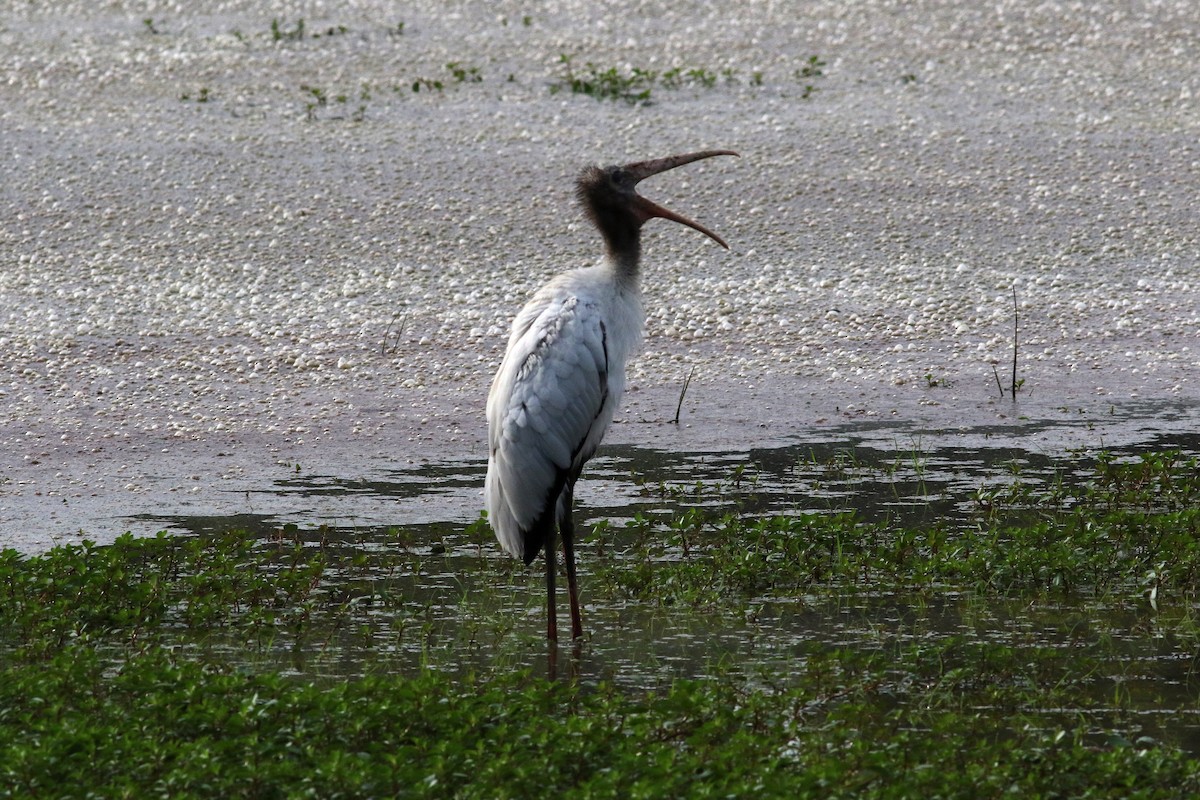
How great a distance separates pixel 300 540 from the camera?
895cm

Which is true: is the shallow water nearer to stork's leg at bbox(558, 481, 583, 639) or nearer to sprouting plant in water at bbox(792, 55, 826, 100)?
stork's leg at bbox(558, 481, 583, 639)

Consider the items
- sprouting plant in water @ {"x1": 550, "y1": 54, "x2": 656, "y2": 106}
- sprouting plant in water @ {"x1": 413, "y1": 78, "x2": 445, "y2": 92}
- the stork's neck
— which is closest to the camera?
the stork's neck

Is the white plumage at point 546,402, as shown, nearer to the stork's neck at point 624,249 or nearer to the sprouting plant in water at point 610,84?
the stork's neck at point 624,249

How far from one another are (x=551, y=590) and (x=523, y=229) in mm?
7863

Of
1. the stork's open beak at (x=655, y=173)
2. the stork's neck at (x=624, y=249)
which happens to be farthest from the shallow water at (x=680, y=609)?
A: the stork's open beak at (x=655, y=173)

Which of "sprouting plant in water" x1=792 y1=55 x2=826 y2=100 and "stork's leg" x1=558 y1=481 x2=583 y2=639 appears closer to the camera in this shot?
"stork's leg" x1=558 y1=481 x2=583 y2=639

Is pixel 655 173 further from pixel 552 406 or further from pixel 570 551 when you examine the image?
pixel 570 551

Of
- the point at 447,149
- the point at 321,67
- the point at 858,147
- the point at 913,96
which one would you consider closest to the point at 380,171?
the point at 447,149

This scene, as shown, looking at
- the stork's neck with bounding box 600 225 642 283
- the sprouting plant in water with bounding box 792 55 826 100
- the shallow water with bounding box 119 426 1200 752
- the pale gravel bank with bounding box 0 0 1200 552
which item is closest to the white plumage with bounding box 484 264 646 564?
the stork's neck with bounding box 600 225 642 283

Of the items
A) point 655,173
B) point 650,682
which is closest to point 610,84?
point 655,173

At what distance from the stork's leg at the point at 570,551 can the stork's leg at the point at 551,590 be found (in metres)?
0.06

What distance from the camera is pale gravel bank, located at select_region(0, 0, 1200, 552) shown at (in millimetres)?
11336

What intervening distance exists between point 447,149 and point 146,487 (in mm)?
7222

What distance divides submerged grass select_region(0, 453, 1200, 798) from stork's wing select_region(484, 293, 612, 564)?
561mm
